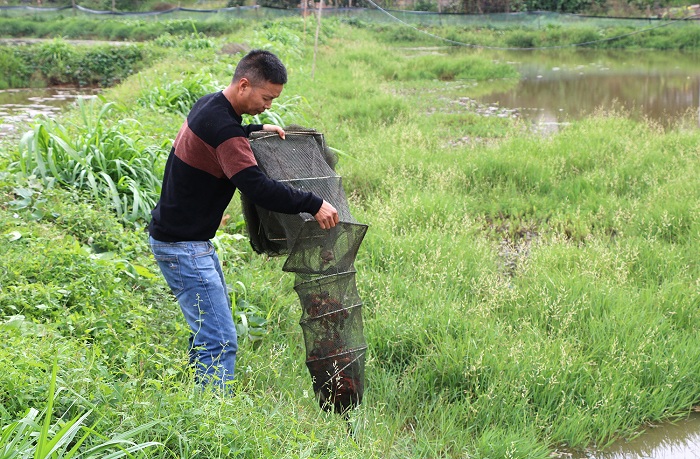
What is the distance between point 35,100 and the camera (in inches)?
562

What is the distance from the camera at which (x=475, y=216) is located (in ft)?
21.1

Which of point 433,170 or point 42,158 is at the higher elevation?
point 42,158

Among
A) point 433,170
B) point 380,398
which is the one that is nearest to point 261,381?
point 380,398

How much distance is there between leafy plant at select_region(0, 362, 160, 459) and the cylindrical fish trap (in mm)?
922

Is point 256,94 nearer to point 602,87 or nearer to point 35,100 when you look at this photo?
point 35,100

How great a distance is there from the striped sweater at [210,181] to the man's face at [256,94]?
75 mm

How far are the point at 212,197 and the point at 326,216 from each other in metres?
0.55

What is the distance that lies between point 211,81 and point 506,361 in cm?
592

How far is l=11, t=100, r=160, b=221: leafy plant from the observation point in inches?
204

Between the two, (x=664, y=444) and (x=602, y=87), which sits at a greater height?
(x=602, y=87)

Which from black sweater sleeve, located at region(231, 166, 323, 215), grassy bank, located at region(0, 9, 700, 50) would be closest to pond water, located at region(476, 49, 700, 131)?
grassy bank, located at region(0, 9, 700, 50)

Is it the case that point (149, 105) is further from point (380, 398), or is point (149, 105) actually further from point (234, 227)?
point (380, 398)

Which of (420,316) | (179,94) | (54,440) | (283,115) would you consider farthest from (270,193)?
(179,94)

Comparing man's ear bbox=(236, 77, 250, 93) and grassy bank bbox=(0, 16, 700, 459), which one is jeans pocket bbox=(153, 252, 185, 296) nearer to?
grassy bank bbox=(0, 16, 700, 459)
